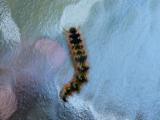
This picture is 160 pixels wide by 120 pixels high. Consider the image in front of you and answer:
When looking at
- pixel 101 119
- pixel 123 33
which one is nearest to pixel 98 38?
pixel 123 33

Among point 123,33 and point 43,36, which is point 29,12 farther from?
point 123,33
